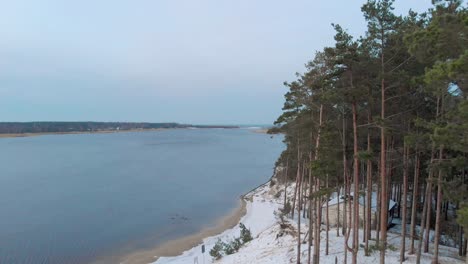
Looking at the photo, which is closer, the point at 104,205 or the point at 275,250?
the point at 275,250

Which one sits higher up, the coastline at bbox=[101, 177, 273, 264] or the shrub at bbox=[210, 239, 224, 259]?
the shrub at bbox=[210, 239, 224, 259]

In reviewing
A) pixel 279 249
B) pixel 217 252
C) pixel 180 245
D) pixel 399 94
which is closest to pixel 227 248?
pixel 217 252

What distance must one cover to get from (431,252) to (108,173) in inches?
2192

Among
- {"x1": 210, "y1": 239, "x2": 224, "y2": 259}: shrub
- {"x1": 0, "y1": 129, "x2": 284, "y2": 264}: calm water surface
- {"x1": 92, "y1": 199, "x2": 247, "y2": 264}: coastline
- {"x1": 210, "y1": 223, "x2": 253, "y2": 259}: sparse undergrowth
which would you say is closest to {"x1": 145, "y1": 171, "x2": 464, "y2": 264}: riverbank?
{"x1": 210, "y1": 239, "x2": 224, "y2": 259}: shrub

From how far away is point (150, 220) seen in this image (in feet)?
109

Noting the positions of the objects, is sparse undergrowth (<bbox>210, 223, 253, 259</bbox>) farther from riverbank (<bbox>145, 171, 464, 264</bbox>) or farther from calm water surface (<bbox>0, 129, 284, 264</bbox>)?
calm water surface (<bbox>0, 129, 284, 264</bbox>)

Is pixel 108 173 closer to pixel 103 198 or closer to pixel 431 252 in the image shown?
pixel 103 198

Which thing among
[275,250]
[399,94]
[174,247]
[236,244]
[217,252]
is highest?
[399,94]

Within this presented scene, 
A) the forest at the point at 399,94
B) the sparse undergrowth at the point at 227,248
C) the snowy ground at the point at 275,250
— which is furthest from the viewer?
the sparse undergrowth at the point at 227,248

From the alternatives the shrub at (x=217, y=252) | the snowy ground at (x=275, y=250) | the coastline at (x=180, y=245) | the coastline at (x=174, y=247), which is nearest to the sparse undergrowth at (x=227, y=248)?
the shrub at (x=217, y=252)

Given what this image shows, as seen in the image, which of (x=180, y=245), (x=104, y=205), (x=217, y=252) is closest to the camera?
(x=217, y=252)

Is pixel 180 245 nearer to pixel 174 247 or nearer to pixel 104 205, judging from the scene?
pixel 174 247

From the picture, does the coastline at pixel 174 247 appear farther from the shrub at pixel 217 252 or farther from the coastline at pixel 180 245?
the shrub at pixel 217 252

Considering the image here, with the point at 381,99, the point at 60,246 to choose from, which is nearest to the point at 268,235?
the point at 381,99
